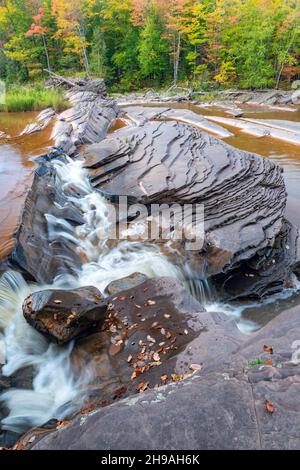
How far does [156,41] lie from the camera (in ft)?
110

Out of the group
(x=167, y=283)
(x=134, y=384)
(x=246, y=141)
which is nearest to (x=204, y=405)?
(x=134, y=384)

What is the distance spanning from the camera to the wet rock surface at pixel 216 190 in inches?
228

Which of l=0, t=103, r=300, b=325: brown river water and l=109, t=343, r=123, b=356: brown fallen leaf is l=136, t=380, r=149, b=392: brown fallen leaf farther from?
l=0, t=103, r=300, b=325: brown river water

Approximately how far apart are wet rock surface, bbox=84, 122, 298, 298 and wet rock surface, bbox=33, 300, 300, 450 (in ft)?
11.7

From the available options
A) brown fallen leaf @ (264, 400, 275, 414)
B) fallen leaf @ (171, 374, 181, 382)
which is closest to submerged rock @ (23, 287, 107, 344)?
fallen leaf @ (171, 374, 181, 382)

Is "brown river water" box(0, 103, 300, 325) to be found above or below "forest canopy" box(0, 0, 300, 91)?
below

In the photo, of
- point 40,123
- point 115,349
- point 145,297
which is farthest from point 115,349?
point 40,123

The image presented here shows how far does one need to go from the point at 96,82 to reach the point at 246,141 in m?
14.6

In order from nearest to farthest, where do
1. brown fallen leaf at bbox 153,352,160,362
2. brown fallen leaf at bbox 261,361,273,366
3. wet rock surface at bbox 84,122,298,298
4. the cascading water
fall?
1. brown fallen leaf at bbox 261,361,273,366
2. the cascading water
3. brown fallen leaf at bbox 153,352,160,362
4. wet rock surface at bbox 84,122,298,298

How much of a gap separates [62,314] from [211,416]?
2409 mm

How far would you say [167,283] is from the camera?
469cm

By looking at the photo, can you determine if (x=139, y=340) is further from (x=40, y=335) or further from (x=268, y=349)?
(x=268, y=349)

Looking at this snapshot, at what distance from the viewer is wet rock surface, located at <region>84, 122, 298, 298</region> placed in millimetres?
5785

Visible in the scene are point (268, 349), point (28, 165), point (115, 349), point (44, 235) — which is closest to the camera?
point (268, 349)
